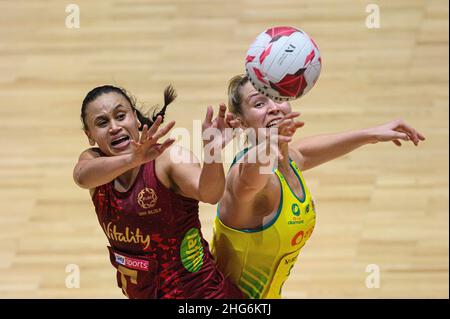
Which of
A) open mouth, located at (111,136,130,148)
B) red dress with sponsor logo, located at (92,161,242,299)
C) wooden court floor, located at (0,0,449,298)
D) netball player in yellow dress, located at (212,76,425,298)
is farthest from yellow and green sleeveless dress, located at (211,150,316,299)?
wooden court floor, located at (0,0,449,298)

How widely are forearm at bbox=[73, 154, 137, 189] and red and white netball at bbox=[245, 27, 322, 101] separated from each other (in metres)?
0.62

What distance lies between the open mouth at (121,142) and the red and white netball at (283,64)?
535mm

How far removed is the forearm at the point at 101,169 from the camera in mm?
3205

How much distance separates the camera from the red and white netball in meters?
3.40

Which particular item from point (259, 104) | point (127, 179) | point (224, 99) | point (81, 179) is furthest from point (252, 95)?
point (224, 99)

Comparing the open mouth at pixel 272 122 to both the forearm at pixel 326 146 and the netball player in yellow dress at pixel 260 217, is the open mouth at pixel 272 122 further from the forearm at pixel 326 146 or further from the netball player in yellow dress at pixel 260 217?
the forearm at pixel 326 146

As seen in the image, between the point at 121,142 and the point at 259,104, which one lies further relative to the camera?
the point at 259,104

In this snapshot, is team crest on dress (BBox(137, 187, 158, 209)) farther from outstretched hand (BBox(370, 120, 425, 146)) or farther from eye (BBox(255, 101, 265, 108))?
outstretched hand (BBox(370, 120, 425, 146))

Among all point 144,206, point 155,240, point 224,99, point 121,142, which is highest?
point 121,142

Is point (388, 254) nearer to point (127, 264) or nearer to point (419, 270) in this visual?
point (419, 270)

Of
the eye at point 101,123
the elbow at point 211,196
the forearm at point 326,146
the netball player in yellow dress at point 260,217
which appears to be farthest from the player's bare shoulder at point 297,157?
the eye at point 101,123

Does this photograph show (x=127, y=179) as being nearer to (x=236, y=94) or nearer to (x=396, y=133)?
(x=236, y=94)

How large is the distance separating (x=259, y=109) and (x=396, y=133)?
2.13 feet

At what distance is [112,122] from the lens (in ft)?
11.3
